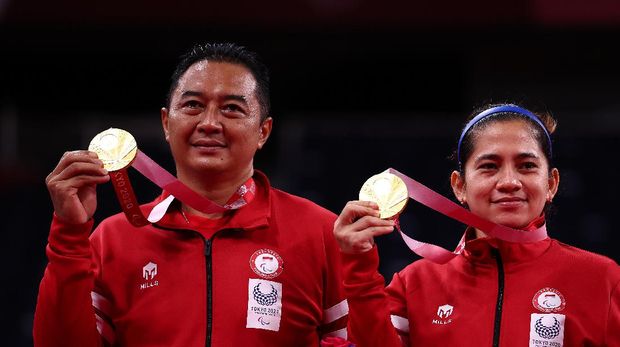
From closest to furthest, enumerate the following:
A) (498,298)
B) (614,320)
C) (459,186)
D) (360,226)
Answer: (360,226)
(614,320)
(498,298)
(459,186)

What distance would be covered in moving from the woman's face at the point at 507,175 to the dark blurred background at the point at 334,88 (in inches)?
95.5

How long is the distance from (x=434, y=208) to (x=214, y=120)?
2.01 ft

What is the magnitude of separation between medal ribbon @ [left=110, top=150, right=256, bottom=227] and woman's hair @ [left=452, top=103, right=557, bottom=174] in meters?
0.60

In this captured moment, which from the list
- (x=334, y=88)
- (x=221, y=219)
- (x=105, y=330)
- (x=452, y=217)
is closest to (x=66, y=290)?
(x=105, y=330)

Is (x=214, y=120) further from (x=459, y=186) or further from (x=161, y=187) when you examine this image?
(x=459, y=186)

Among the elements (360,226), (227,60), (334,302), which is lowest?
(334,302)

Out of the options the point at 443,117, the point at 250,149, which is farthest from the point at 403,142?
the point at 250,149

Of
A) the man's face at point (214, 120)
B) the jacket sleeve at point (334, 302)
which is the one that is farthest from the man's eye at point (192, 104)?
the jacket sleeve at point (334, 302)

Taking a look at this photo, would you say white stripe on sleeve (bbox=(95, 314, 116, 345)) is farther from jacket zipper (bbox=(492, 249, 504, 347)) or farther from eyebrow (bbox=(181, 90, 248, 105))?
jacket zipper (bbox=(492, 249, 504, 347))

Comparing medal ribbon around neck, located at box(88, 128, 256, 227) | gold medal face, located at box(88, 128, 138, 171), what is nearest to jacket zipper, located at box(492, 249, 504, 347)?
medal ribbon around neck, located at box(88, 128, 256, 227)

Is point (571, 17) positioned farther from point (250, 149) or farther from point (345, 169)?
point (250, 149)

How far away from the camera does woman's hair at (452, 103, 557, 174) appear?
2955 mm

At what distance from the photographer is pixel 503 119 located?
296 centimetres

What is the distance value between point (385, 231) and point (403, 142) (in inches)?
135
